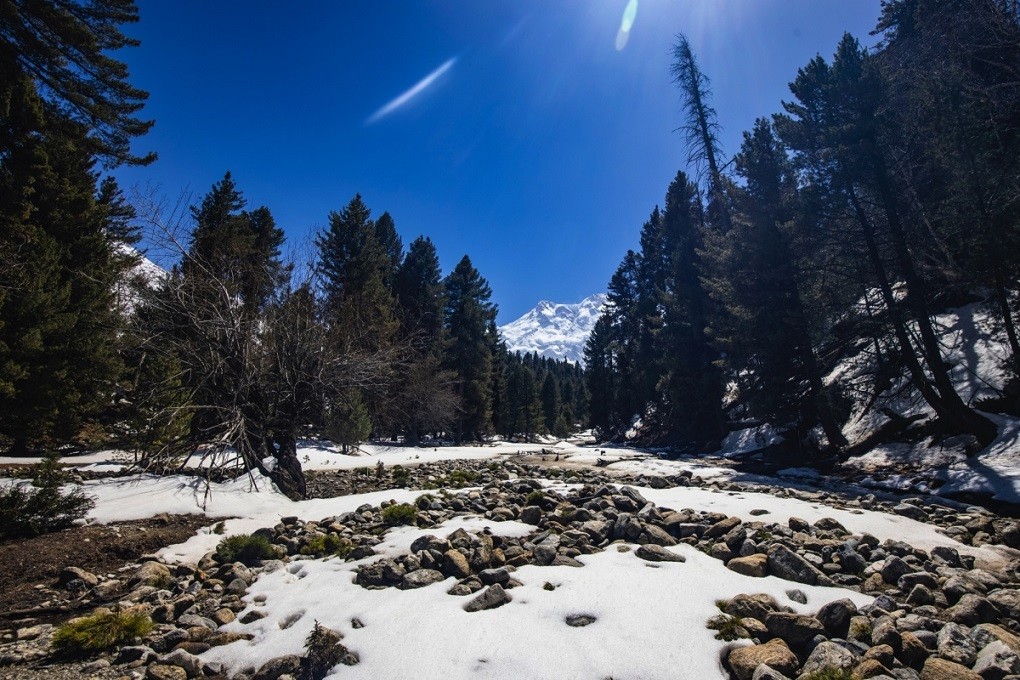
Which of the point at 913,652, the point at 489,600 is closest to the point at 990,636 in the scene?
the point at 913,652

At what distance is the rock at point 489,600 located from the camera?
3577 mm

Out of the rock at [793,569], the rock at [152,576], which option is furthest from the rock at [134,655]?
→ the rock at [793,569]

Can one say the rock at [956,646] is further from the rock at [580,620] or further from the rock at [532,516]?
the rock at [532,516]

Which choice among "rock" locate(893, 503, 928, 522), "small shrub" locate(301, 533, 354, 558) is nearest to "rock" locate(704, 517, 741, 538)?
"rock" locate(893, 503, 928, 522)

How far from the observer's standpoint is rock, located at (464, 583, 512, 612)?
358 centimetres

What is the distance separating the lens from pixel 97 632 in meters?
3.46

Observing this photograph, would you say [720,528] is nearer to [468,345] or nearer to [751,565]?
[751,565]

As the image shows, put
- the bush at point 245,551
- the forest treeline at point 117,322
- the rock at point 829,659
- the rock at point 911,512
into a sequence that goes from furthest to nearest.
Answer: the forest treeline at point 117,322
the rock at point 911,512
the bush at point 245,551
the rock at point 829,659

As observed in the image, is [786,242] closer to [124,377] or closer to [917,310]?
[917,310]

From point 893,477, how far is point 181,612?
44.4 feet

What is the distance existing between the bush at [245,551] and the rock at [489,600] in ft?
11.3

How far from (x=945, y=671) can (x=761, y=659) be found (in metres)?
1.02

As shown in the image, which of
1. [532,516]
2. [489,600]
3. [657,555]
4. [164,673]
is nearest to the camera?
[164,673]

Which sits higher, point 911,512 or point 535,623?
point 535,623
